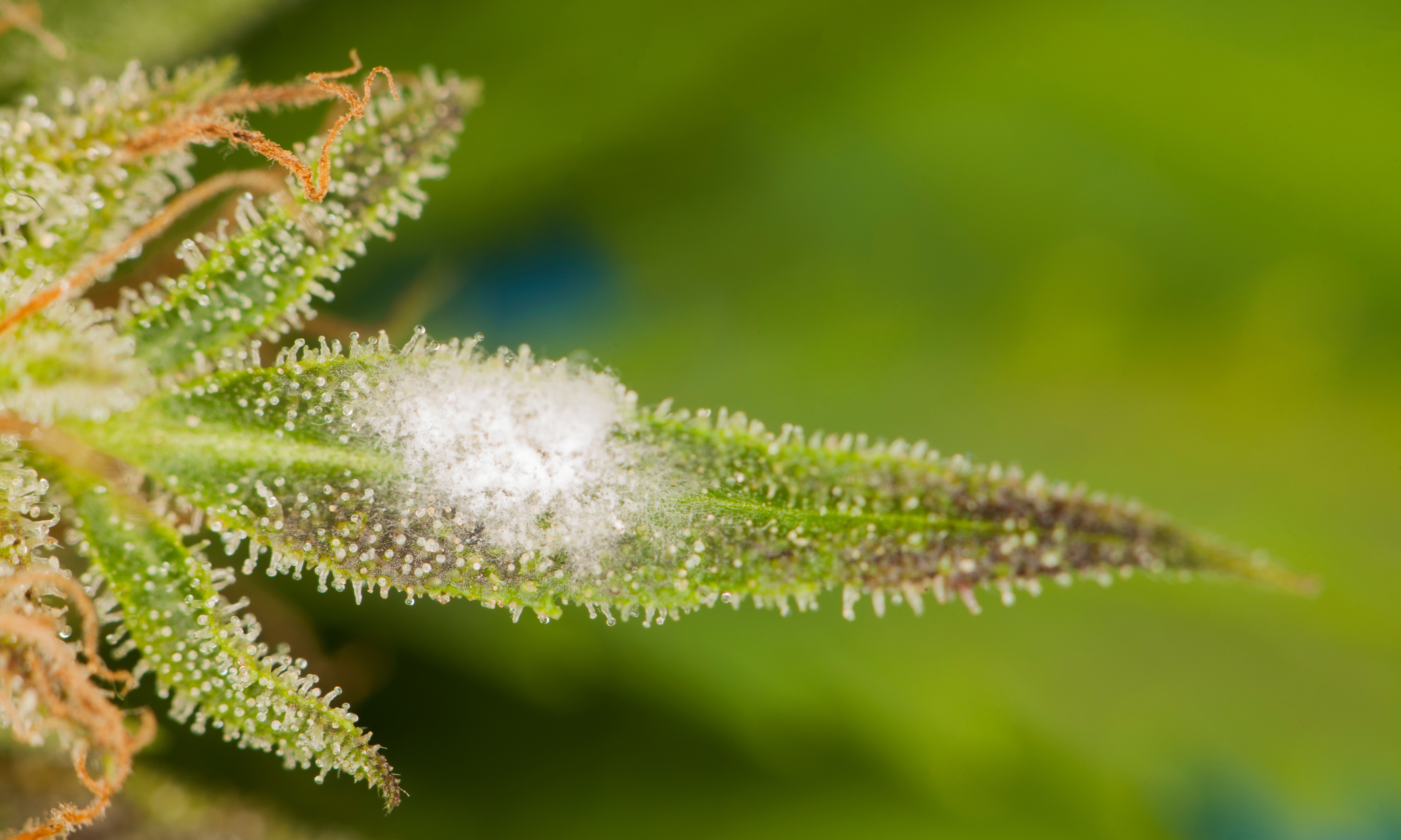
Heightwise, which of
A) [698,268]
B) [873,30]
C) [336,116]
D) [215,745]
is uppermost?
[873,30]

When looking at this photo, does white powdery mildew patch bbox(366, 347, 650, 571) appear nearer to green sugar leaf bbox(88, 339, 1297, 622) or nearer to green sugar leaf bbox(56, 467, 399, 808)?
green sugar leaf bbox(88, 339, 1297, 622)

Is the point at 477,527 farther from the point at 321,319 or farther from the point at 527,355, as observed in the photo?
the point at 321,319

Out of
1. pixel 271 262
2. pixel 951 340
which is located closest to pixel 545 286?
pixel 951 340

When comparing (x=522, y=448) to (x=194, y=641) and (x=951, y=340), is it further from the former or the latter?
(x=951, y=340)

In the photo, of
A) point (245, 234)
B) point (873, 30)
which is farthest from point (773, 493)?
point (873, 30)

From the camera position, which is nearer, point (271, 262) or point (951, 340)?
point (271, 262)

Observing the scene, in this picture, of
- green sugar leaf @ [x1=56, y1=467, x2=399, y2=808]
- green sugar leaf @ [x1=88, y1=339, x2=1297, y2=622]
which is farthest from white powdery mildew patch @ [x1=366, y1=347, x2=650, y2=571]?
green sugar leaf @ [x1=56, y1=467, x2=399, y2=808]

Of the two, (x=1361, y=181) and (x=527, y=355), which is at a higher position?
(x=1361, y=181)
